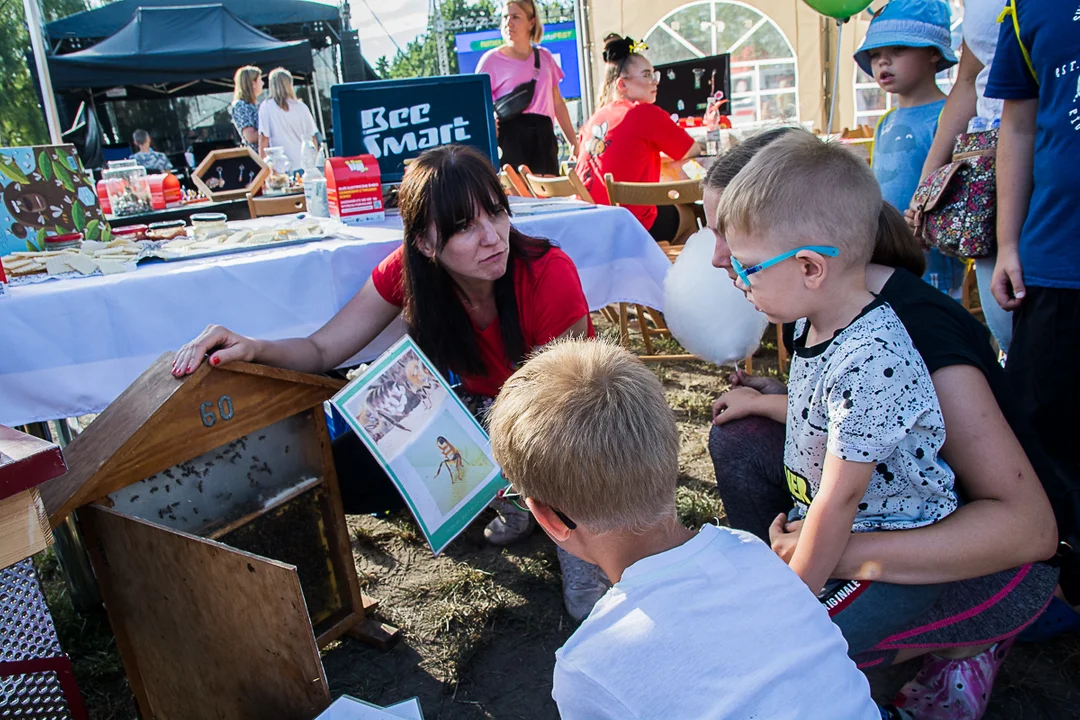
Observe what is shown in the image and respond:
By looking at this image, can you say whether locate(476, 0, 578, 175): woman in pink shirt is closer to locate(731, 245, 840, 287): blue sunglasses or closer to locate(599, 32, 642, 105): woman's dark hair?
locate(599, 32, 642, 105): woman's dark hair

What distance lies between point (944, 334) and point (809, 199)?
0.32 metres

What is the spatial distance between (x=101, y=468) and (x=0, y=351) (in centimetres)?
66

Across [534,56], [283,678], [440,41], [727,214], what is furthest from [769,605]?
[440,41]

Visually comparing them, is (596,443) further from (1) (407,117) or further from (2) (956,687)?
(1) (407,117)

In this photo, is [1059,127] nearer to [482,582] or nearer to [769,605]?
[769,605]

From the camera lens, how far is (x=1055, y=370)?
1780 millimetres

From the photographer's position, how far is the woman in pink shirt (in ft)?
17.3

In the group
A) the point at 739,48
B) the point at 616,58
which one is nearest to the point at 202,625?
the point at 616,58

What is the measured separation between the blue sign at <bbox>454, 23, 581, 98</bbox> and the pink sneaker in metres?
13.9

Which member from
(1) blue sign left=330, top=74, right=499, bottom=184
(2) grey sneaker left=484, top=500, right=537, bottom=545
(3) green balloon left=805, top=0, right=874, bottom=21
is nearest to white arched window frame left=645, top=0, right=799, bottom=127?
(3) green balloon left=805, top=0, right=874, bottom=21

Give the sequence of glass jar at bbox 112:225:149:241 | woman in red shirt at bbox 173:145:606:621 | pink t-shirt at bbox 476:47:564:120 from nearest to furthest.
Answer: woman in red shirt at bbox 173:145:606:621 < glass jar at bbox 112:225:149:241 < pink t-shirt at bbox 476:47:564:120

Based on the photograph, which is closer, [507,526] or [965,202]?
[965,202]

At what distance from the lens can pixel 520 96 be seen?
5.51 meters

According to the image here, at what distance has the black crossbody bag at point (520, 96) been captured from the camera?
548cm
